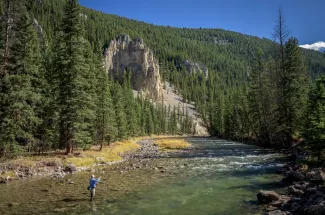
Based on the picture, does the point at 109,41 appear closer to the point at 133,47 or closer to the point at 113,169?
the point at 133,47

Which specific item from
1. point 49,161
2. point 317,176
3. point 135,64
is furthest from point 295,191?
point 135,64

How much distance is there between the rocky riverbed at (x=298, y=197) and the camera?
48.5 feet

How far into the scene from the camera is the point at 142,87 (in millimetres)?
186375

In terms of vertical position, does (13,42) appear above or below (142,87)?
below

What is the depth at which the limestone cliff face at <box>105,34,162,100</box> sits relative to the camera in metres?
187

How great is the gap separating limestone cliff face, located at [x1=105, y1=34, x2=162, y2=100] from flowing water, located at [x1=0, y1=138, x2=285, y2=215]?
155 meters

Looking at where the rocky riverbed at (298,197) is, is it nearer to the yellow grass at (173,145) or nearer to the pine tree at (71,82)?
the pine tree at (71,82)

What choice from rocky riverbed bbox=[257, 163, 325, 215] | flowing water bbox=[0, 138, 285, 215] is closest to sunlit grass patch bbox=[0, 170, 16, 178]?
flowing water bbox=[0, 138, 285, 215]

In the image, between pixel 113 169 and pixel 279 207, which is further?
pixel 113 169

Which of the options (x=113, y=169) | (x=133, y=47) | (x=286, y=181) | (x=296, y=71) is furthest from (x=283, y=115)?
(x=133, y=47)

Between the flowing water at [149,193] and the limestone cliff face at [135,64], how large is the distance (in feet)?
510

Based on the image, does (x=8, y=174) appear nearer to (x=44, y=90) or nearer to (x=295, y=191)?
(x=44, y=90)

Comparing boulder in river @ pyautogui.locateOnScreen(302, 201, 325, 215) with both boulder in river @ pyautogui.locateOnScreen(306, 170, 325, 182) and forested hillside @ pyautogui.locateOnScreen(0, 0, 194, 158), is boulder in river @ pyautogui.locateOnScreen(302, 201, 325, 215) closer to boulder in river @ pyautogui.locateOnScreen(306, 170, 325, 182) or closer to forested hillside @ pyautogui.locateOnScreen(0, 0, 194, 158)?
boulder in river @ pyautogui.locateOnScreen(306, 170, 325, 182)

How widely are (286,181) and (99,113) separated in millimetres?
31135
